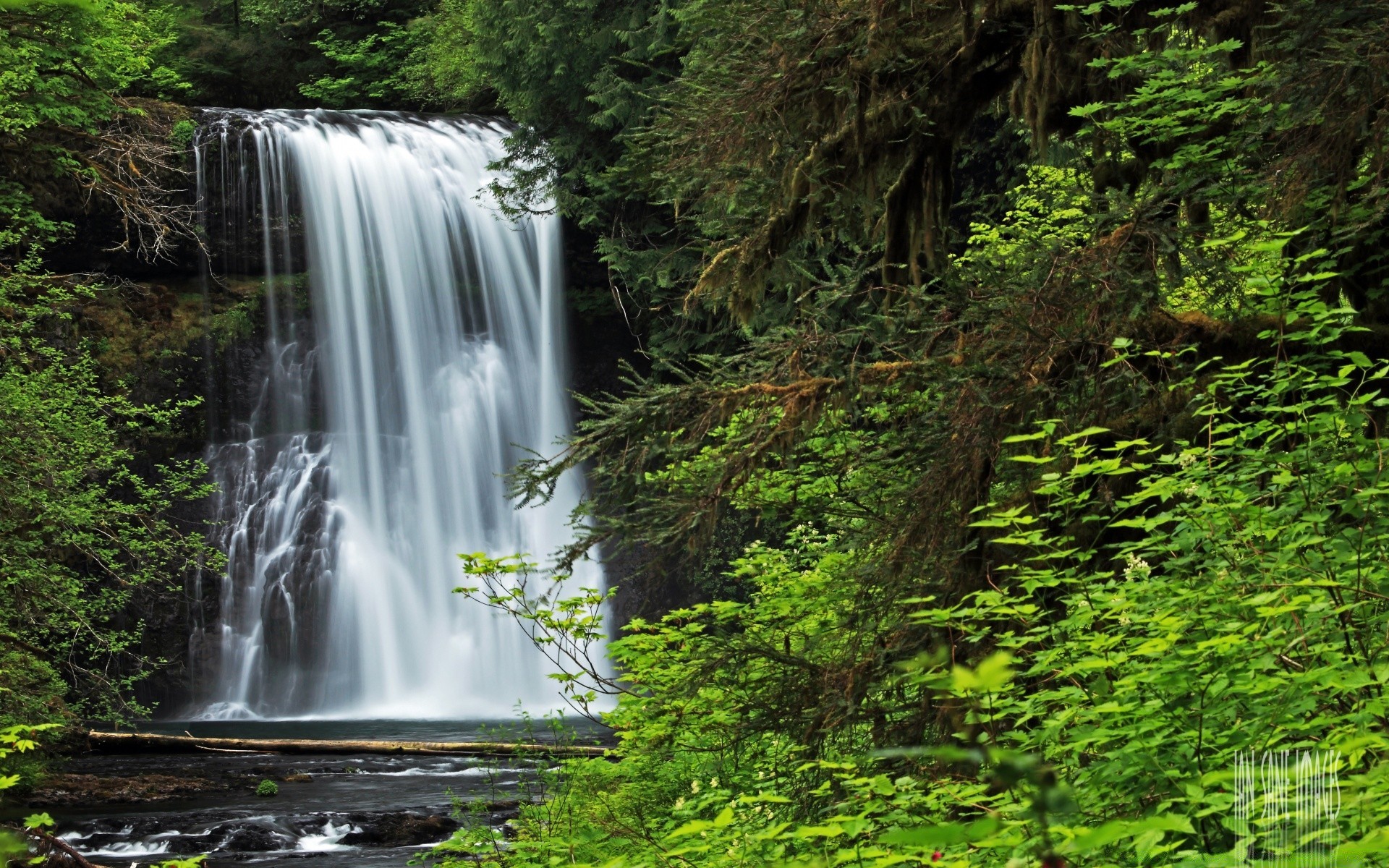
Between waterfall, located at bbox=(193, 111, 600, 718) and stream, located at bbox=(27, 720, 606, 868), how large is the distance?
600cm

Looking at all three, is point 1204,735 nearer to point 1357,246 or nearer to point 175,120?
point 1357,246

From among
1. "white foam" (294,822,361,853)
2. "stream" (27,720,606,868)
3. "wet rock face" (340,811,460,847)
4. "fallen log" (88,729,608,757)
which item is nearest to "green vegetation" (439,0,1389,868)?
"stream" (27,720,606,868)

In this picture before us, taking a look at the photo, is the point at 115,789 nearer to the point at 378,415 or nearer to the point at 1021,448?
the point at 1021,448

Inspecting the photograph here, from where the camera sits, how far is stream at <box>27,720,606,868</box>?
32.4 feet

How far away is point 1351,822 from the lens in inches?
101

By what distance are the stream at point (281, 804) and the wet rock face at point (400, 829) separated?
0.5 inches

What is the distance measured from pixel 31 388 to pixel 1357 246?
11.5 meters

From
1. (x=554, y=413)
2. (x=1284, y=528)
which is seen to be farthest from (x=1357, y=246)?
(x=554, y=413)

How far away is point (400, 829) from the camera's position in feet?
34.3

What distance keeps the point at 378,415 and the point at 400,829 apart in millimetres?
12893

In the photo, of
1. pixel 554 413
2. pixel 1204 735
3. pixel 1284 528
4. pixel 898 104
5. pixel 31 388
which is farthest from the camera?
pixel 554 413

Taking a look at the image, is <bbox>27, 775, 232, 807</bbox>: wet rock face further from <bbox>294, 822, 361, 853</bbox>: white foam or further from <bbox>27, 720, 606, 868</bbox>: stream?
<bbox>294, 822, 361, 853</bbox>: white foam

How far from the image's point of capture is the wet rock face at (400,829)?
10.2 m

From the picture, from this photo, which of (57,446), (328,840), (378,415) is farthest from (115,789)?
(378,415)
